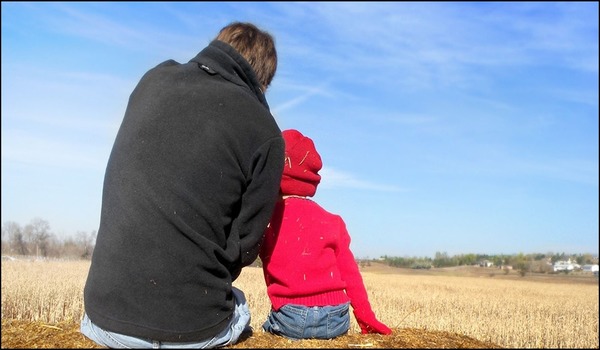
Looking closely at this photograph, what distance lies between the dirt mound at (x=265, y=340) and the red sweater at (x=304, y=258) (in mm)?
427

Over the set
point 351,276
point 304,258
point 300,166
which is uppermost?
point 300,166

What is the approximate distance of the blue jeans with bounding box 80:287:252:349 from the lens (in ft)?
8.32

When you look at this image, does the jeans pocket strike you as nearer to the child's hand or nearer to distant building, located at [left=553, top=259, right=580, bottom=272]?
the child's hand

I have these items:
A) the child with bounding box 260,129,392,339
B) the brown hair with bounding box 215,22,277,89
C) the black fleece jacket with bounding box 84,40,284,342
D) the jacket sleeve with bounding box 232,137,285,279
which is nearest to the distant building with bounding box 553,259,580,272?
the child with bounding box 260,129,392,339

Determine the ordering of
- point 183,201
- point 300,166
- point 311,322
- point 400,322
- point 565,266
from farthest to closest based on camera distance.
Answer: point 565,266, point 400,322, point 300,166, point 311,322, point 183,201

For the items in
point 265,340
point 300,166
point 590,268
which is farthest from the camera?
point 590,268

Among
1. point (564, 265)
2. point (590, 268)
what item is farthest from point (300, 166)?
point (590, 268)

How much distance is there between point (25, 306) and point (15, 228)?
91.5 feet

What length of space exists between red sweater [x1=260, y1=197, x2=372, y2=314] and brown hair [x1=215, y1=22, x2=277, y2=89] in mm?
944

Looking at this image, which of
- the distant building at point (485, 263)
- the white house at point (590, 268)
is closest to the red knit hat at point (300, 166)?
the distant building at point (485, 263)

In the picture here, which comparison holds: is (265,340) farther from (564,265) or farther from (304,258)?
(564,265)

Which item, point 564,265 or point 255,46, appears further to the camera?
point 564,265

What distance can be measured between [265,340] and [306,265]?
70 cm

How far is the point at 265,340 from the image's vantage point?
2.97 meters
